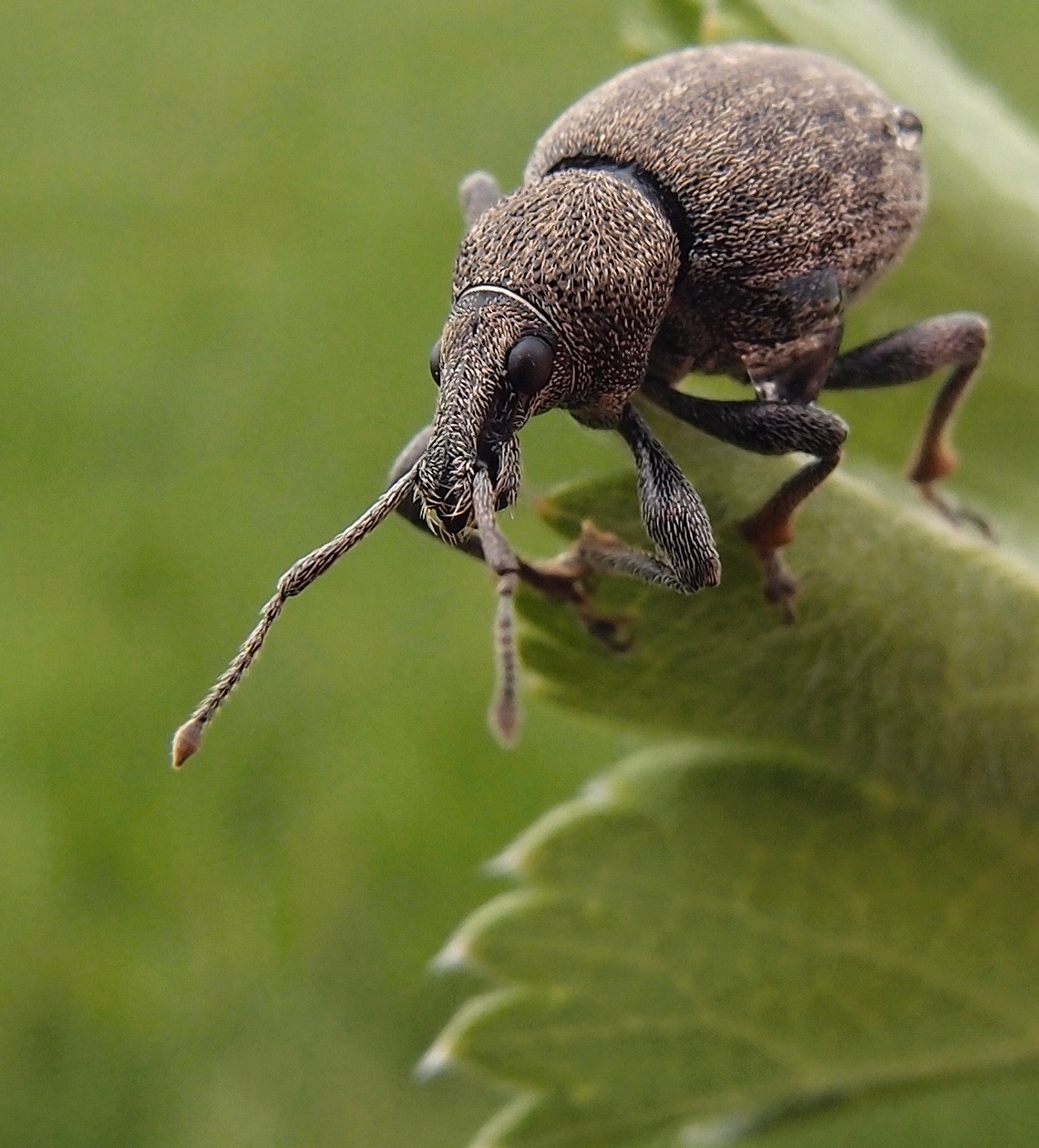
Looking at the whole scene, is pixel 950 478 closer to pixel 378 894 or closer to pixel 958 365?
pixel 958 365

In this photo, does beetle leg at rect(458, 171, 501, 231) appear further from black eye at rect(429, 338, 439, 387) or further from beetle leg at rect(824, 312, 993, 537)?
beetle leg at rect(824, 312, 993, 537)

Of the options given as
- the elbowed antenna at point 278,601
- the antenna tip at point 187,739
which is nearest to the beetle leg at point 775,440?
the elbowed antenna at point 278,601

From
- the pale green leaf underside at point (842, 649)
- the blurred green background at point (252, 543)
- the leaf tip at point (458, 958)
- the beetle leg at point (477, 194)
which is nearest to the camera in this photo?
the pale green leaf underside at point (842, 649)

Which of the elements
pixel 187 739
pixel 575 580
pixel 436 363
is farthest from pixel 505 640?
pixel 436 363

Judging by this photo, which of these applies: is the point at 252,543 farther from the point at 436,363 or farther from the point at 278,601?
the point at 278,601

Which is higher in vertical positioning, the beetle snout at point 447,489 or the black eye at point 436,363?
the black eye at point 436,363

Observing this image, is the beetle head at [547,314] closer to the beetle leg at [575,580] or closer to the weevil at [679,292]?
the weevil at [679,292]
